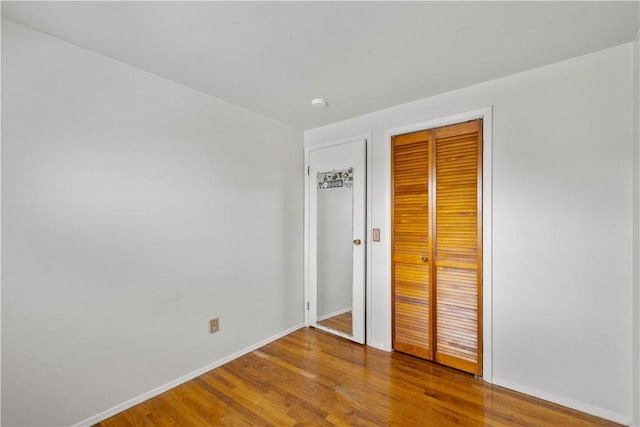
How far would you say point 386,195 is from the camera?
9.16ft

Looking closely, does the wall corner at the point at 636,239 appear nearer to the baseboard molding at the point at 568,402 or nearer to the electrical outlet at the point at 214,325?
the baseboard molding at the point at 568,402

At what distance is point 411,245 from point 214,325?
6.06 ft

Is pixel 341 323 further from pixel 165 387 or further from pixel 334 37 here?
pixel 334 37

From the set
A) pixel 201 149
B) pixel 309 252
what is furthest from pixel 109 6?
pixel 309 252

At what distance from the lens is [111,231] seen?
1921mm

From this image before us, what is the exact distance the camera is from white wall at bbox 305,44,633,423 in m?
1.81

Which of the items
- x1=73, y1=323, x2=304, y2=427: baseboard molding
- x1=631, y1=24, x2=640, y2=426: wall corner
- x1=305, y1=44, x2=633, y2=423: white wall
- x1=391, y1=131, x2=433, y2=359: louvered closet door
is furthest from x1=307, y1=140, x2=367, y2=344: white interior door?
x1=631, y1=24, x2=640, y2=426: wall corner

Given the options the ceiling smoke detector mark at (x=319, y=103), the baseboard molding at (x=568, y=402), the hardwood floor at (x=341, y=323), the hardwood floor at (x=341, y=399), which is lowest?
the hardwood floor at (x=341, y=399)

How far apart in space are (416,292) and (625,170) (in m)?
1.61

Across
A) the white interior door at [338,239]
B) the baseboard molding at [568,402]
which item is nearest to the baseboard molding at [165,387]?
the white interior door at [338,239]

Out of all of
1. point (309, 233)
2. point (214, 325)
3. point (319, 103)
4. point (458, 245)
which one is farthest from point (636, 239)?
point (214, 325)

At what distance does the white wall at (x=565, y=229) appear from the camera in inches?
71.1

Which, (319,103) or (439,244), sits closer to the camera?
(439,244)

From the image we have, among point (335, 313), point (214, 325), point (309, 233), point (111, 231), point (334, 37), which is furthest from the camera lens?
point (309, 233)
